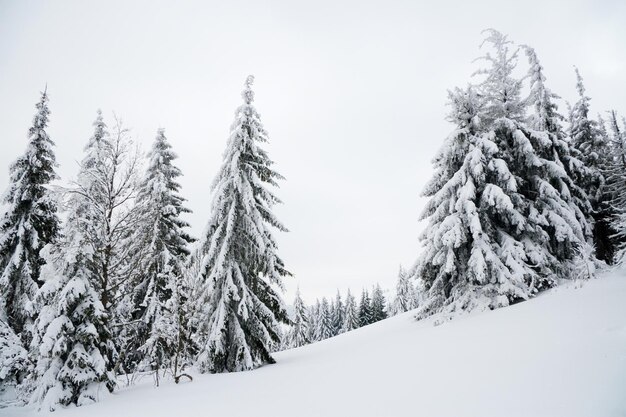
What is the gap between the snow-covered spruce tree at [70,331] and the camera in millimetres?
9539

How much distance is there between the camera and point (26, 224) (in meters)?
17.4

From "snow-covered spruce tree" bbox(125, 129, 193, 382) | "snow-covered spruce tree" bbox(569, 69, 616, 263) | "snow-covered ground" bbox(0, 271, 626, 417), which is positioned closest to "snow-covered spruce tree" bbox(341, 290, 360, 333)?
"snow-covered spruce tree" bbox(569, 69, 616, 263)

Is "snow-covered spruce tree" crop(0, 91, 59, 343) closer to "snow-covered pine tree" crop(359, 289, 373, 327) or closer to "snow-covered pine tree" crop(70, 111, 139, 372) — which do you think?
"snow-covered pine tree" crop(70, 111, 139, 372)

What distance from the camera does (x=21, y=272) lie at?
1712 cm

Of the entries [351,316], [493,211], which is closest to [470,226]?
[493,211]

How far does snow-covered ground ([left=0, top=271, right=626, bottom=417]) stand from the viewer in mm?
4609

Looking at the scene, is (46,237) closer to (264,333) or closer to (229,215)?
(229,215)

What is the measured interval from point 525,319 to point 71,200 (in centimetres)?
1383

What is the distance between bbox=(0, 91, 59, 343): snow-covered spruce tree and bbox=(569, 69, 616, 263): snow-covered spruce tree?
3058cm

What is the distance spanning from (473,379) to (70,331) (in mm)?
10433

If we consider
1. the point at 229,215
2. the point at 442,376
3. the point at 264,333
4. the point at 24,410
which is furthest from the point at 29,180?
the point at 442,376

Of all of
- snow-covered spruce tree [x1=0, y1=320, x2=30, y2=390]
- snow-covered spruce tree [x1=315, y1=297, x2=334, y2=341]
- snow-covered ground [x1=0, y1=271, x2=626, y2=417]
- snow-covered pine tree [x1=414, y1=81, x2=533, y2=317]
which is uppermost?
snow-covered pine tree [x1=414, y1=81, x2=533, y2=317]

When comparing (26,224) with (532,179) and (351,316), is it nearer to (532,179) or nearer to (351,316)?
(532,179)

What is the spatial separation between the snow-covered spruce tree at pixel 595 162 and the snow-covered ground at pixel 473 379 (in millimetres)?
14368
